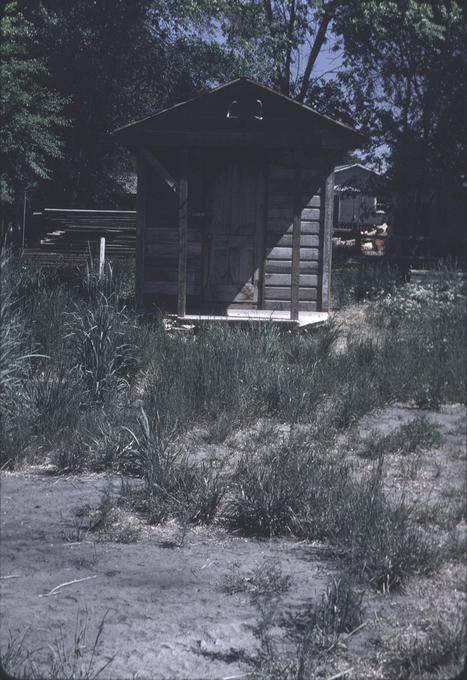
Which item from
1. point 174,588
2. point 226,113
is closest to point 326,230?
point 226,113

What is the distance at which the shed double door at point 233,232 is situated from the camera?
1348cm

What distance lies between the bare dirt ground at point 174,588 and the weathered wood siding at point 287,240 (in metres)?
7.72

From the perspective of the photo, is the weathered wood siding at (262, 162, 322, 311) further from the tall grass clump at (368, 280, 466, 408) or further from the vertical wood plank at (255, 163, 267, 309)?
the tall grass clump at (368, 280, 466, 408)

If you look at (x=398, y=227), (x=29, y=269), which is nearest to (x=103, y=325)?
(x=29, y=269)

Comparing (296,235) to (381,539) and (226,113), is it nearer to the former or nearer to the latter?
(226,113)

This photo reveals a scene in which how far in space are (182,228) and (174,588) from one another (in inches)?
332

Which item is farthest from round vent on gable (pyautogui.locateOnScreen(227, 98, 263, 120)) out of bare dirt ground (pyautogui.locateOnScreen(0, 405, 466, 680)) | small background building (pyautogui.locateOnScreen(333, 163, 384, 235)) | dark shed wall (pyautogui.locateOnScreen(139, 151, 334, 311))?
small background building (pyautogui.locateOnScreen(333, 163, 384, 235))

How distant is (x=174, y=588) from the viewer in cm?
455

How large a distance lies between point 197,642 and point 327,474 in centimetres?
214

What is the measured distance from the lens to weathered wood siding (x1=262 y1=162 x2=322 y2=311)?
44.4ft

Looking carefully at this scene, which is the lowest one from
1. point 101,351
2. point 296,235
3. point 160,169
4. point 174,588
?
point 174,588

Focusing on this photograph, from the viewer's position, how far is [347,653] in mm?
3740

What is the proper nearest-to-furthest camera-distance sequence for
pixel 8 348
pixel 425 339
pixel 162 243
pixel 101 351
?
pixel 8 348
pixel 101 351
pixel 425 339
pixel 162 243

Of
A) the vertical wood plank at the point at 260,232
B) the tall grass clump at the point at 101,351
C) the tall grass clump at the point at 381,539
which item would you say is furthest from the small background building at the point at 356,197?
the tall grass clump at the point at 381,539
